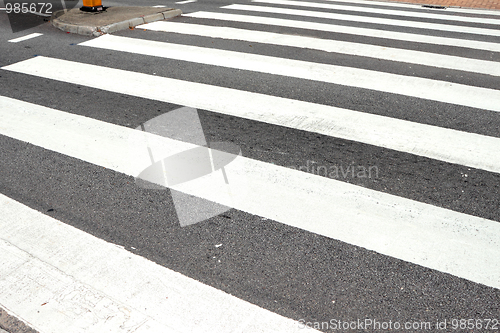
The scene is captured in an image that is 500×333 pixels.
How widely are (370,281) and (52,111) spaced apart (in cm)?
392

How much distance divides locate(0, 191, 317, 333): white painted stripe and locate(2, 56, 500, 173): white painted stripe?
91.6 inches

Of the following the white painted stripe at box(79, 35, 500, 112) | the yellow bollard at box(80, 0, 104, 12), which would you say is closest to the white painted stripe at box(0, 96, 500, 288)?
the white painted stripe at box(79, 35, 500, 112)

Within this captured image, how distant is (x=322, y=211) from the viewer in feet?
11.2

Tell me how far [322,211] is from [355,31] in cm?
576

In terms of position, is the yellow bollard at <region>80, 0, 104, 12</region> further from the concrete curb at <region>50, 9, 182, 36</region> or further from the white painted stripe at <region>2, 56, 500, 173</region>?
the white painted stripe at <region>2, 56, 500, 173</region>

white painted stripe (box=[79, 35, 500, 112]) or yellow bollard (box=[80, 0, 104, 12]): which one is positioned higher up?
yellow bollard (box=[80, 0, 104, 12])

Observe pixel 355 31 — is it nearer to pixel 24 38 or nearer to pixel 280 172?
pixel 280 172

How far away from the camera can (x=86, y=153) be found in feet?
13.9

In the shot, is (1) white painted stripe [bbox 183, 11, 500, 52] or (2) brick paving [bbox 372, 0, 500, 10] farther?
(2) brick paving [bbox 372, 0, 500, 10]

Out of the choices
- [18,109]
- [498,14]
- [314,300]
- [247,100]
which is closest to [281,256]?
[314,300]

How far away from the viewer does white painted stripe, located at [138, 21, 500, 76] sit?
6.59m

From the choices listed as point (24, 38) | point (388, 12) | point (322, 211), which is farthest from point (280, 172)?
point (388, 12)

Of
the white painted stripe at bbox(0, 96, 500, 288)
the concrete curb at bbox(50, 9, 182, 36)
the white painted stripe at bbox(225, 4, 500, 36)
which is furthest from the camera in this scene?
the white painted stripe at bbox(225, 4, 500, 36)

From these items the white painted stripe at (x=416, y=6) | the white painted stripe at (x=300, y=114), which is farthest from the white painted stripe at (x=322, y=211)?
the white painted stripe at (x=416, y=6)
